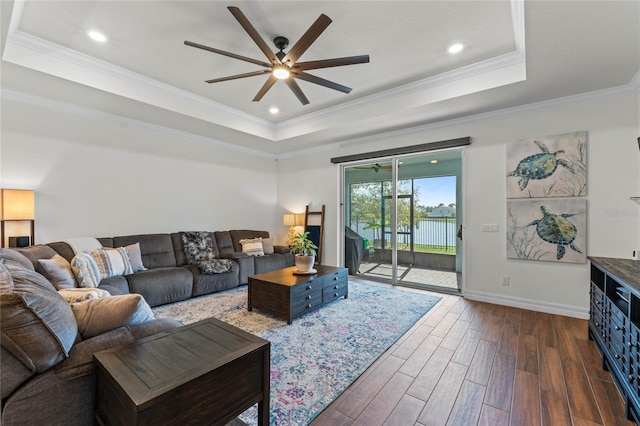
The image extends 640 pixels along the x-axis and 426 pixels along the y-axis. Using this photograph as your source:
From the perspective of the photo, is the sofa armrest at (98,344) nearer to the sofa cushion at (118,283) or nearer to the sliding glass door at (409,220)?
the sofa cushion at (118,283)

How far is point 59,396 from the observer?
1.17m

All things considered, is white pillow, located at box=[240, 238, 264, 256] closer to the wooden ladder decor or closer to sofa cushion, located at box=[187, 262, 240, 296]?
sofa cushion, located at box=[187, 262, 240, 296]

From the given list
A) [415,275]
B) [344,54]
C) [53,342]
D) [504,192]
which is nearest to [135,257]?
[53,342]

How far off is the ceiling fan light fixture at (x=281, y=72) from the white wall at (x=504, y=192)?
272 cm

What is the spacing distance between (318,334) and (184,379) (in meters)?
1.90

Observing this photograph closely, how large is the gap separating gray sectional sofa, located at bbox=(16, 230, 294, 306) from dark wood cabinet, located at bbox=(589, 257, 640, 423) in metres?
4.14

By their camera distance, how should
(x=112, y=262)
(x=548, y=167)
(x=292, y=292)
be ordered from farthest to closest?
1. (x=548, y=167)
2. (x=112, y=262)
3. (x=292, y=292)

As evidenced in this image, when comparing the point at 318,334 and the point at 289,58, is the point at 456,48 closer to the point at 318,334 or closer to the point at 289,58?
the point at 289,58

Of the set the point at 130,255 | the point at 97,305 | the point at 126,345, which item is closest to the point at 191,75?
the point at 130,255

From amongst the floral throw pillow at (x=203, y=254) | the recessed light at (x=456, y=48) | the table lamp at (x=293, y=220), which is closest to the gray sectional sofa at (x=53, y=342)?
the floral throw pillow at (x=203, y=254)

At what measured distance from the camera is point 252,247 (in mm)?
5082

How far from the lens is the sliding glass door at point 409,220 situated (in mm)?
4574

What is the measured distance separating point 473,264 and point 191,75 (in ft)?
15.2

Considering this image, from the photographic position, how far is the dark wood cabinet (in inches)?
65.5
